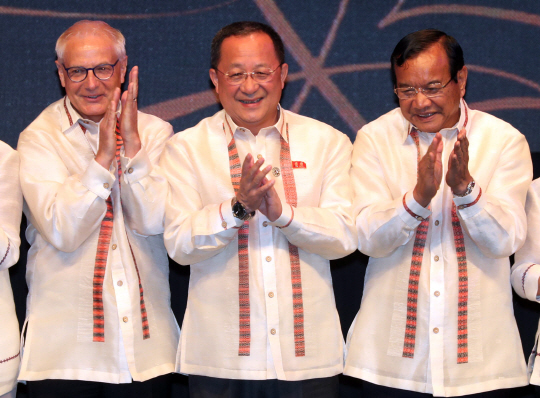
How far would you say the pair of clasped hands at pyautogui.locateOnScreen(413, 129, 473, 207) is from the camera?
290 cm

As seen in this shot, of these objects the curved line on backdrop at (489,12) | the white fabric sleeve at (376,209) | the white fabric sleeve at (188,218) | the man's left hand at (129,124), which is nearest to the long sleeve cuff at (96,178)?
the man's left hand at (129,124)

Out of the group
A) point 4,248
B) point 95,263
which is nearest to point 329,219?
point 95,263

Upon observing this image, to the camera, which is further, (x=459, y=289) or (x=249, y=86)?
(x=249, y=86)

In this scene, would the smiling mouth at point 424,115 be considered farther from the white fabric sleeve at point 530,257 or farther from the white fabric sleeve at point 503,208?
the white fabric sleeve at point 530,257

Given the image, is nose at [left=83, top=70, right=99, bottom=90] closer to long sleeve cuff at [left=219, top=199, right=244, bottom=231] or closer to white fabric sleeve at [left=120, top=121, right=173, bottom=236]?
white fabric sleeve at [left=120, top=121, right=173, bottom=236]

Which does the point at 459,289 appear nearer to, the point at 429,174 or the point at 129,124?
the point at 429,174

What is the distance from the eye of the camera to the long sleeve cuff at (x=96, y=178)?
308 centimetres

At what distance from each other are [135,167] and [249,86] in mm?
598

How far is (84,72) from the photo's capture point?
3420 mm

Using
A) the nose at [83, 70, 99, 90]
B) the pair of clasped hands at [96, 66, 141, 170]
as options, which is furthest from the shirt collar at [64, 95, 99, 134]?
the pair of clasped hands at [96, 66, 141, 170]

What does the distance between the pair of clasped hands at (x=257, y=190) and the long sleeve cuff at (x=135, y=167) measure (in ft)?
1.53

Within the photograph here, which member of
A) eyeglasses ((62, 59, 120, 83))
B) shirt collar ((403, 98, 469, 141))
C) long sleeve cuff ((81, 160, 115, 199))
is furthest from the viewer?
eyeglasses ((62, 59, 120, 83))

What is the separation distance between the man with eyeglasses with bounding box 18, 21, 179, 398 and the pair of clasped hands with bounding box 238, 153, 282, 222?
1.53 ft

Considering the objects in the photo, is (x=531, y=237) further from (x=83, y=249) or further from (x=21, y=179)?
(x=21, y=179)
